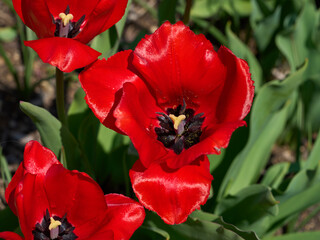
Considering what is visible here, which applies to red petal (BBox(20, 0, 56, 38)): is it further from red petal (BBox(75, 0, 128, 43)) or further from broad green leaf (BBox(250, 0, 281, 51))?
broad green leaf (BBox(250, 0, 281, 51))

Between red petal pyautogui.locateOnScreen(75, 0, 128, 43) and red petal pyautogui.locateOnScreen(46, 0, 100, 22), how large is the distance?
6cm

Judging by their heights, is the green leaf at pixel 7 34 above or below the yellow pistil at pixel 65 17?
below

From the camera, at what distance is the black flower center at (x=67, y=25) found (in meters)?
1.38

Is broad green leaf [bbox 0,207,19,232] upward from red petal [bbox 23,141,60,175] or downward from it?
downward

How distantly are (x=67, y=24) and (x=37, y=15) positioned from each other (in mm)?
154

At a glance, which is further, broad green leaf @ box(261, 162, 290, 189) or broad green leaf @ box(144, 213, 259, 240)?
broad green leaf @ box(261, 162, 290, 189)

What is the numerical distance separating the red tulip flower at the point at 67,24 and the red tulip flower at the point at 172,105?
9cm

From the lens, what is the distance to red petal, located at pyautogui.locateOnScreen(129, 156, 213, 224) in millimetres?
1172

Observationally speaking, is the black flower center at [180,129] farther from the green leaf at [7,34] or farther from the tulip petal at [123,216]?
the green leaf at [7,34]

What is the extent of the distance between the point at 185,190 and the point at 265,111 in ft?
2.42

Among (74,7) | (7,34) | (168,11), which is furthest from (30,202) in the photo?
(7,34)

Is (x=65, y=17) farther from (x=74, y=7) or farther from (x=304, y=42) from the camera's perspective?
(x=304, y=42)

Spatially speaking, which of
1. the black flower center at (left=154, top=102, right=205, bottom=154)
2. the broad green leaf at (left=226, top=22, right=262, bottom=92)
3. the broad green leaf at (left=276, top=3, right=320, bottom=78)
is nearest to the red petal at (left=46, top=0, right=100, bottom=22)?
the black flower center at (left=154, top=102, right=205, bottom=154)

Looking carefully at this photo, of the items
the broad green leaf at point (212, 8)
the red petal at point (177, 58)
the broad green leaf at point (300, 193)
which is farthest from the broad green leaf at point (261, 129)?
the broad green leaf at point (212, 8)
